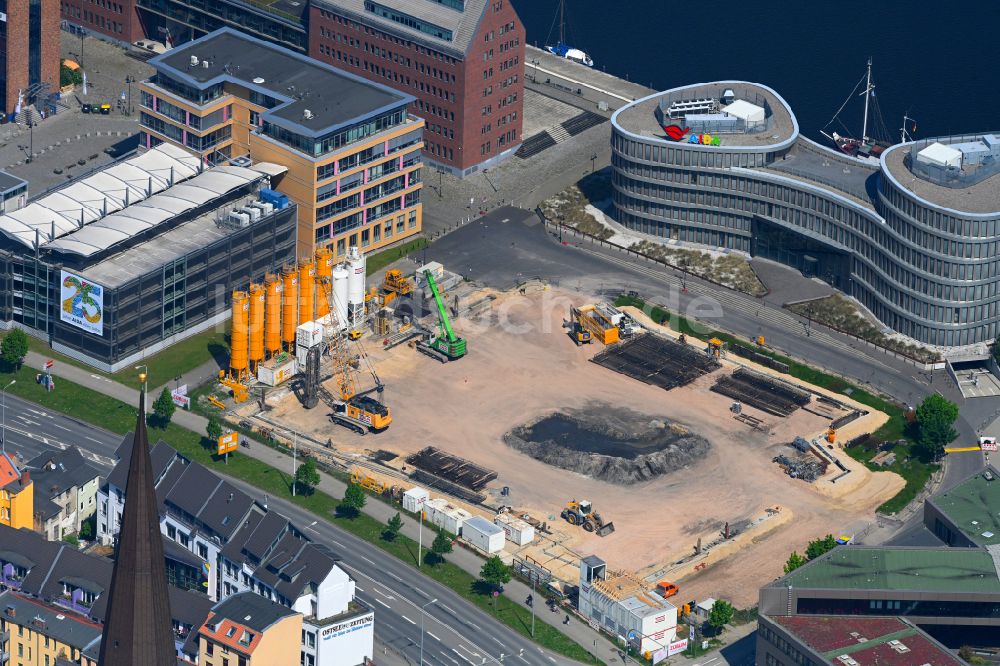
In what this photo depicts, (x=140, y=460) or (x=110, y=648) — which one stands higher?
(x=140, y=460)

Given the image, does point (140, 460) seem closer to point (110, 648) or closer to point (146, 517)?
point (146, 517)

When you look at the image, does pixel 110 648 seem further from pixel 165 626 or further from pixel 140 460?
pixel 140 460

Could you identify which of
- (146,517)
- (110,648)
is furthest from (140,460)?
(110,648)

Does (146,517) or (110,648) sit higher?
(146,517)

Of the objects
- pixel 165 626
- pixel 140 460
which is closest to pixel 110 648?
pixel 165 626
